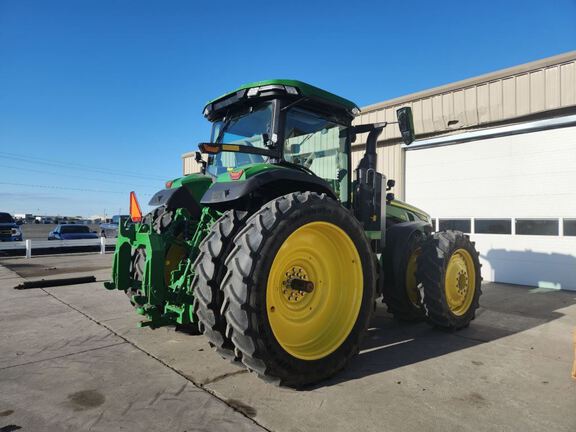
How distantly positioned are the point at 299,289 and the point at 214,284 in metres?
0.74

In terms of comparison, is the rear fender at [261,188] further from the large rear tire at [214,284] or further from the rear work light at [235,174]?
the large rear tire at [214,284]

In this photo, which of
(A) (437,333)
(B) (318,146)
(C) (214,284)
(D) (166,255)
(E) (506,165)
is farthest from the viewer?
(E) (506,165)

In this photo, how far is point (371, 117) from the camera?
1125 centimetres

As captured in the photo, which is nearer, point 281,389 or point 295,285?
point 281,389

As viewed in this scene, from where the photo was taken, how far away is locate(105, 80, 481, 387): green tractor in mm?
2943

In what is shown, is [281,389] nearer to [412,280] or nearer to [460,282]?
[412,280]

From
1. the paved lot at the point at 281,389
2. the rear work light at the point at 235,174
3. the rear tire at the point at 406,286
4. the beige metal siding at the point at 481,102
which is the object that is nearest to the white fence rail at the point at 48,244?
the paved lot at the point at 281,389

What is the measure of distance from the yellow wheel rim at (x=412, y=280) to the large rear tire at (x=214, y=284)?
271 centimetres

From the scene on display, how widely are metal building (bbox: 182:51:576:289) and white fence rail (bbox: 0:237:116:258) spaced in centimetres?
1185

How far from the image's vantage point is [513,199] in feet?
28.8

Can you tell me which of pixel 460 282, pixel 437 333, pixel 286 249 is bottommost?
pixel 437 333

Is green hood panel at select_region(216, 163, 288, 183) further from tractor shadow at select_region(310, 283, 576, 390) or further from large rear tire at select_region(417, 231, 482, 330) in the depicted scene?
large rear tire at select_region(417, 231, 482, 330)

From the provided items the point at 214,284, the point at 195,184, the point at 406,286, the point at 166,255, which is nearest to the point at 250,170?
the point at 214,284

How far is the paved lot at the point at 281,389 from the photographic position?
2.64 metres
